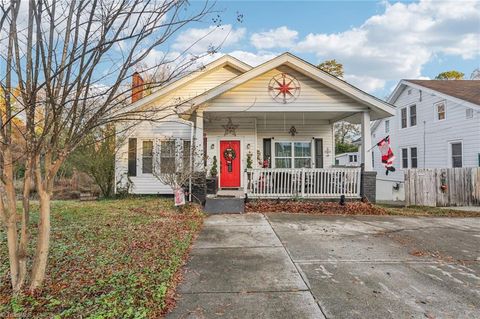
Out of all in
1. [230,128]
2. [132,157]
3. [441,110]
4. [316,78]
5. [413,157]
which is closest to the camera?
[316,78]

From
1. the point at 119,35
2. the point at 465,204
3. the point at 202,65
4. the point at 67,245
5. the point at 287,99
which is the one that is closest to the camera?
the point at 119,35

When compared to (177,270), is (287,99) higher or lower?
higher

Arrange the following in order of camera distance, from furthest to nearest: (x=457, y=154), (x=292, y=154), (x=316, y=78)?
(x=457, y=154)
(x=292, y=154)
(x=316, y=78)

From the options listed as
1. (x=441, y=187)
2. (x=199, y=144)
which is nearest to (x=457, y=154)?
(x=441, y=187)

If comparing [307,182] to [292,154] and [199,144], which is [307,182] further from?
[199,144]

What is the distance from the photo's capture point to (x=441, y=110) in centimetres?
1522

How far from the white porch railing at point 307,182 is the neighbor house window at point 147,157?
508 centimetres

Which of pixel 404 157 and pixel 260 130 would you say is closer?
pixel 260 130

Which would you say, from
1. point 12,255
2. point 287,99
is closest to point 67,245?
point 12,255

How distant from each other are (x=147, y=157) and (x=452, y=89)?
54.3ft

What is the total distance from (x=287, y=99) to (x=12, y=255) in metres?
8.40

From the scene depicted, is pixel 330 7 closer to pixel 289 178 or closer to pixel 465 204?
pixel 289 178

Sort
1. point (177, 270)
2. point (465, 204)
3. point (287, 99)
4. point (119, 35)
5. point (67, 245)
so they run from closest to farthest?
1. point (119, 35)
2. point (177, 270)
3. point (67, 245)
4. point (287, 99)
5. point (465, 204)

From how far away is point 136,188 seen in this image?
12.4 meters
